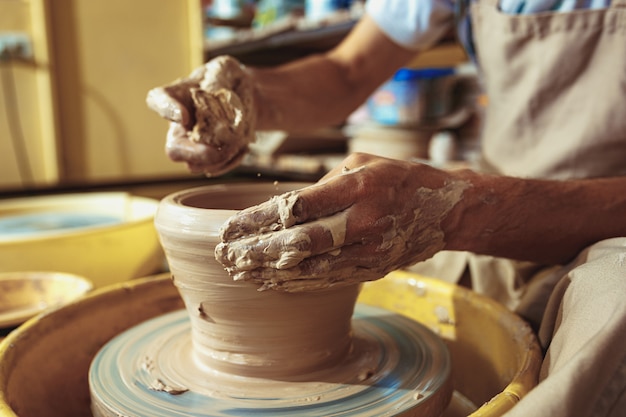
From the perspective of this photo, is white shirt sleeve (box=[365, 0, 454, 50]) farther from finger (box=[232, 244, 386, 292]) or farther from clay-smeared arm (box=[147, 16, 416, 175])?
finger (box=[232, 244, 386, 292])

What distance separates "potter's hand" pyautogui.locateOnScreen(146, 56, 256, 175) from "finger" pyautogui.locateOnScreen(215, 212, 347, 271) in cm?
36

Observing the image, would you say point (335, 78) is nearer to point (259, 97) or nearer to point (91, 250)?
point (259, 97)

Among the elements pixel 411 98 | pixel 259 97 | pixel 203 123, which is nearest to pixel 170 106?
pixel 203 123

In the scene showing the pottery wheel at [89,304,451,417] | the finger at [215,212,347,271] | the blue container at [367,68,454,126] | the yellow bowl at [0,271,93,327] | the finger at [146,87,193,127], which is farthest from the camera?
the blue container at [367,68,454,126]

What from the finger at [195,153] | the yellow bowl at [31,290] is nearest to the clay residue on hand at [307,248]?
the finger at [195,153]

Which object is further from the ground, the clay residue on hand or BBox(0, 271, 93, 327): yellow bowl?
the clay residue on hand

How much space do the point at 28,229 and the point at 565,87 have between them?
1.39 m

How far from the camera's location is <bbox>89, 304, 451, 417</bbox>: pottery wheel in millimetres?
697

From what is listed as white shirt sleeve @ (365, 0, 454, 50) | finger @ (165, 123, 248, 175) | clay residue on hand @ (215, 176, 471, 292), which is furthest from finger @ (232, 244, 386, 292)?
white shirt sleeve @ (365, 0, 454, 50)

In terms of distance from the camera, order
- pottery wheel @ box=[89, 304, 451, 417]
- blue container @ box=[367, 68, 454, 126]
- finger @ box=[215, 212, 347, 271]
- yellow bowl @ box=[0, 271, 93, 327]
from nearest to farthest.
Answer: finger @ box=[215, 212, 347, 271] < pottery wheel @ box=[89, 304, 451, 417] < yellow bowl @ box=[0, 271, 93, 327] < blue container @ box=[367, 68, 454, 126]

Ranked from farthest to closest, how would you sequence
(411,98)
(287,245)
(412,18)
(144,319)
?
(411,98) < (412,18) < (144,319) < (287,245)

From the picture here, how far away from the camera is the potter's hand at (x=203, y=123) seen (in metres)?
0.95

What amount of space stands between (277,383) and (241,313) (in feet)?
0.35

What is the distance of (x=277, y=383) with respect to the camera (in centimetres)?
75
